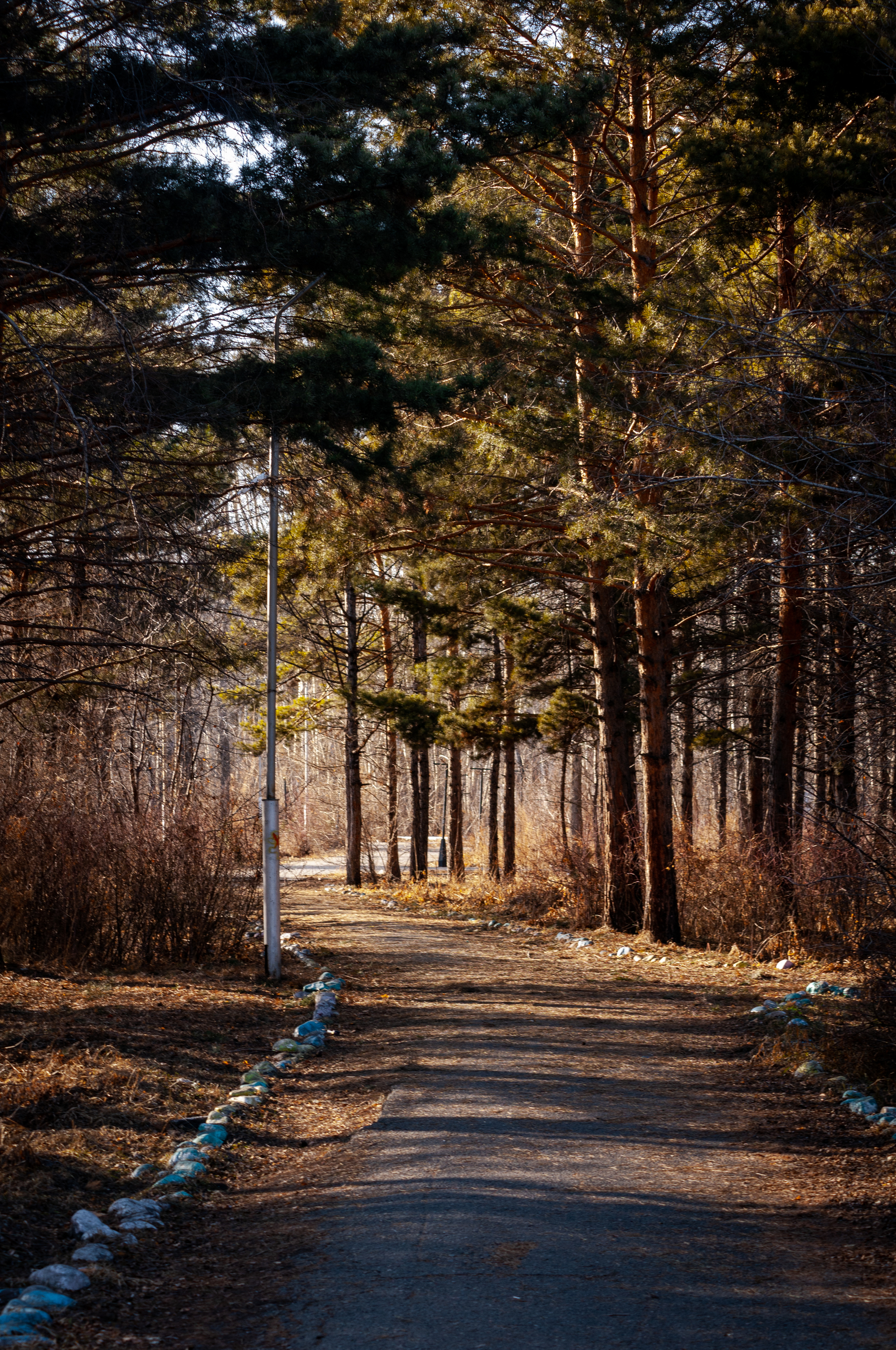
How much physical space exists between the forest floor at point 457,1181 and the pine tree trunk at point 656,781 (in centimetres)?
448

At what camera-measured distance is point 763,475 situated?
601 centimetres

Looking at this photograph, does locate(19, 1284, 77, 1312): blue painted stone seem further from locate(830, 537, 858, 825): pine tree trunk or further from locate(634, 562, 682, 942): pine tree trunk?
locate(634, 562, 682, 942): pine tree trunk

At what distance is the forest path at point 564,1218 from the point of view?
376 cm

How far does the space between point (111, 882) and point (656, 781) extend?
704cm

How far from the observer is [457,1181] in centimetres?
523

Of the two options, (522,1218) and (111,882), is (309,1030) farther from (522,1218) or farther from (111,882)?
(522,1218)

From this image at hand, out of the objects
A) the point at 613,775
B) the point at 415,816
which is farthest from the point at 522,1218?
the point at 415,816

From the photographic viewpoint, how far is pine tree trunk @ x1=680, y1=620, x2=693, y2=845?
20.0 m

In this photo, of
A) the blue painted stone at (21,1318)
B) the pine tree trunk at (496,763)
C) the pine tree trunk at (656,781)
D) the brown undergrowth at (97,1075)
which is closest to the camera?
the blue painted stone at (21,1318)

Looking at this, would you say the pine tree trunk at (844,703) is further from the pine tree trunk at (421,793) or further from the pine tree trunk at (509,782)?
the pine tree trunk at (421,793)

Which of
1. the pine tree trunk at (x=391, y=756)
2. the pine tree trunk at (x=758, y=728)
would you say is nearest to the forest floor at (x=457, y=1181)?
the pine tree trunk at (x=758, y=728)

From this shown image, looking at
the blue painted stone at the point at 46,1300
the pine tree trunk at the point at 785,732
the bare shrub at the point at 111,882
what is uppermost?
the pine tree trunk at the point at 785,732

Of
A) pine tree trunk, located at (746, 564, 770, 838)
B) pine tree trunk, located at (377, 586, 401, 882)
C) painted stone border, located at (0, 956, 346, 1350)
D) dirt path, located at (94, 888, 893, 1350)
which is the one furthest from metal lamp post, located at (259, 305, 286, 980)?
pine tree trunk, located at (377, 586, 401, 882)

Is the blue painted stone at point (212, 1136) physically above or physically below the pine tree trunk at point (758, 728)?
below
